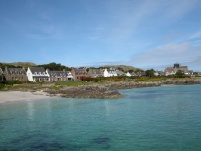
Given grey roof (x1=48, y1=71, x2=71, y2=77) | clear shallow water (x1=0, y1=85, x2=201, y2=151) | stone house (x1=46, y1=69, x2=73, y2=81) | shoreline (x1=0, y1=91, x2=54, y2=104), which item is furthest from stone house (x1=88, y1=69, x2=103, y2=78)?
clear shallow water (x1=0, y1=85, x2=201, y2=151)

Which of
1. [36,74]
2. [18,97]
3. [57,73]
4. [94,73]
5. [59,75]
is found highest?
[94,73]

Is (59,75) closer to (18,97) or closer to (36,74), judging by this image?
(36,74)

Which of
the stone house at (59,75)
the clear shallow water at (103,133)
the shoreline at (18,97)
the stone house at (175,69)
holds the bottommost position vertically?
the clear shallow water at (103,133)

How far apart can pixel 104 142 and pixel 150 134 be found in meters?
4.05

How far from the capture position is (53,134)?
62.5 feet

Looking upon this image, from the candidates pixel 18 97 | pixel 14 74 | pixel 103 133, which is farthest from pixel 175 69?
pixel 103 133

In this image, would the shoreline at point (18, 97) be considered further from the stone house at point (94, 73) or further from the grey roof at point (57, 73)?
the stone house at point (94, 73)

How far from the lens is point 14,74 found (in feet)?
327

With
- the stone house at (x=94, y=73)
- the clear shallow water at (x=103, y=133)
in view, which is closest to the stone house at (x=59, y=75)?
the stone house at (x=94, y=73)

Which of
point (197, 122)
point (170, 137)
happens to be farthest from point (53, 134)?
point (197, 122)

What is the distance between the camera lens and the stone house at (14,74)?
97375 mm

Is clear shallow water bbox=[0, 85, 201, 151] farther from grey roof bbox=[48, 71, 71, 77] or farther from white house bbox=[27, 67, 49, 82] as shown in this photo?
grey roof bbox=[48, 71, 71, 77]

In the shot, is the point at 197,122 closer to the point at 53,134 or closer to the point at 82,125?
the point at 82,125

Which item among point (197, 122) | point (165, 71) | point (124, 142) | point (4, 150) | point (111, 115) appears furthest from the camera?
point (165, 71)
